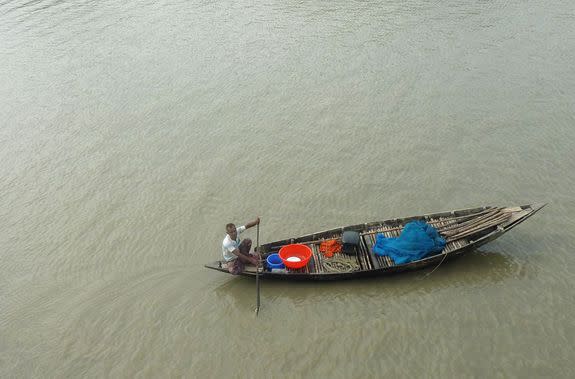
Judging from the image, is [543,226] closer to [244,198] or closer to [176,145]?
[244,198]

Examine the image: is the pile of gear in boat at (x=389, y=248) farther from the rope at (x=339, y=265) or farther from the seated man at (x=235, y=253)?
the seated man at (x=235, y=253)

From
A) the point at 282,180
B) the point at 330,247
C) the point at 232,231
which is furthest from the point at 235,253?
the point at 282,180

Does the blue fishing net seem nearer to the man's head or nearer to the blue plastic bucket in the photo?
the blue plastic bucket

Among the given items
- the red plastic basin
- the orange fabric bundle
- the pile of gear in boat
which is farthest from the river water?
the orange fabric bundle

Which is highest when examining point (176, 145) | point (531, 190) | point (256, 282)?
point (176, 145)

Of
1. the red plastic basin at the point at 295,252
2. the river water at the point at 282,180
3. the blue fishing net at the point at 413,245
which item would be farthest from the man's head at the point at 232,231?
the blue fishing net at the point at 413,245

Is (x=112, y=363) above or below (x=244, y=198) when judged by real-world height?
below

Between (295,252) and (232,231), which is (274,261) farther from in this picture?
(232,231)

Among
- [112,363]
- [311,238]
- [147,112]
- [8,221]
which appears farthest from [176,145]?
[112,363]
